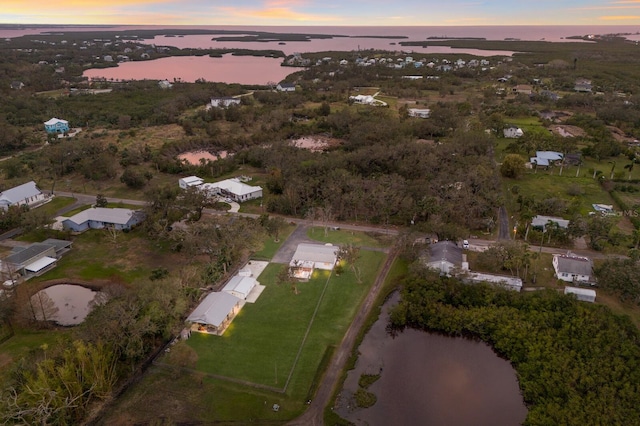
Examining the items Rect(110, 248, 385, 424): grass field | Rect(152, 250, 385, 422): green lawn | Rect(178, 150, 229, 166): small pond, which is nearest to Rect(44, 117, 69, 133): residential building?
Rect(178, 150, 229, 166): small pond

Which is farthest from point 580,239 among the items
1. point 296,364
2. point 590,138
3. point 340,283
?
point 590,138

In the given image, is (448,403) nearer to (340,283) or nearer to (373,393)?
(373,393)

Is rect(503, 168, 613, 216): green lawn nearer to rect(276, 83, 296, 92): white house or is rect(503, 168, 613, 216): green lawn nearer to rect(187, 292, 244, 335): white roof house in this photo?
rect(187, 292, 244, 335): white roof house

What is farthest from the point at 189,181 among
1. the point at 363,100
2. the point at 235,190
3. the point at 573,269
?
the point at 363,100

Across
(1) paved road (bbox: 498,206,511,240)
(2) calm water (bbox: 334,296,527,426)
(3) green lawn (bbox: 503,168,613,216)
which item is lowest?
(2) calm water (bbox: 334,296,527,426)

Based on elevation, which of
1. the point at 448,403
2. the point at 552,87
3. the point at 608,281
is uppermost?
the point at 552,87

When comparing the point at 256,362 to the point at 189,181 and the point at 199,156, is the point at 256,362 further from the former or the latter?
the point at 199,156
